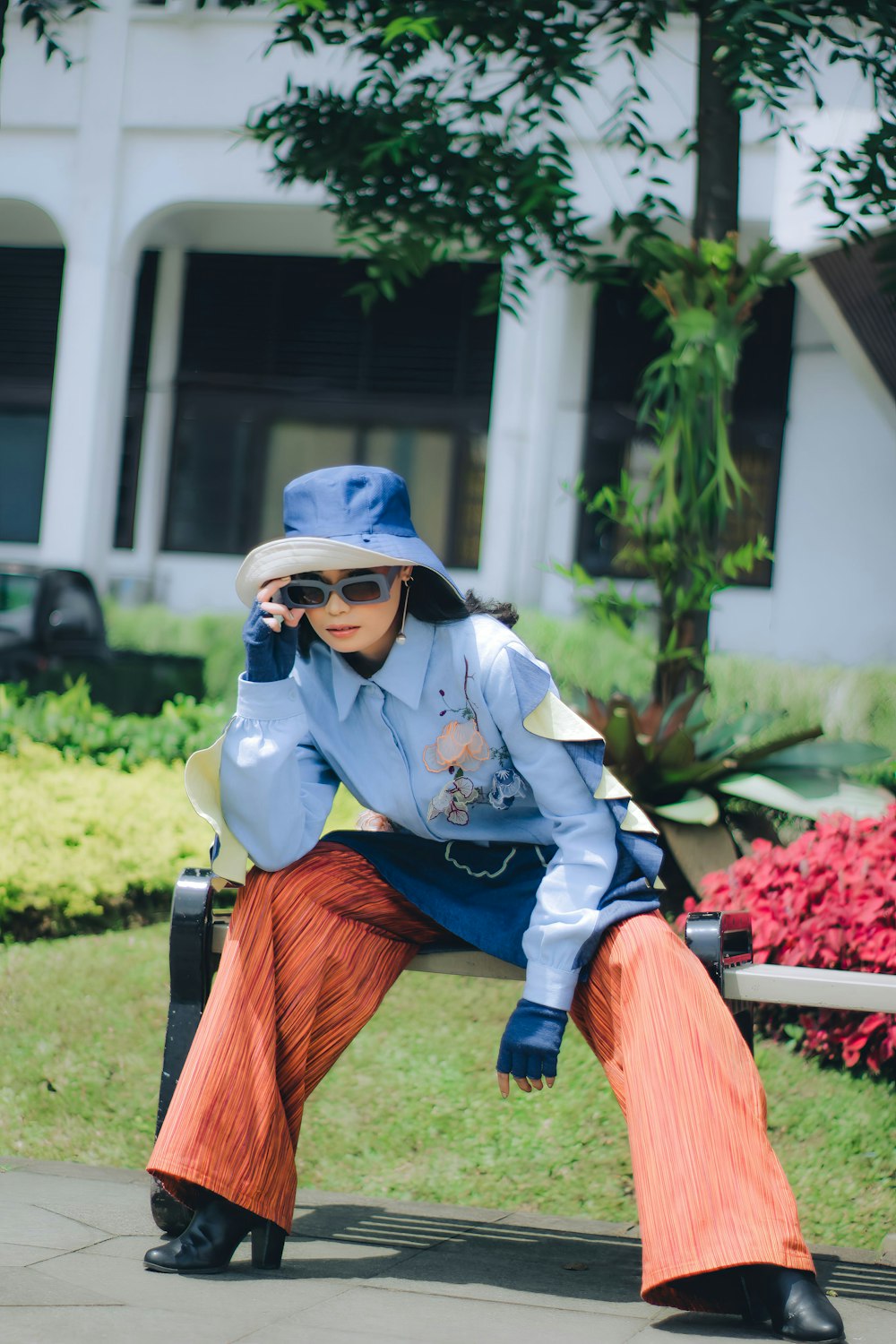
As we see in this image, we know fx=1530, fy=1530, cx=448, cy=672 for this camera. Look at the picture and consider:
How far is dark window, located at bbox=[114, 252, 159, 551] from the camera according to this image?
14477mm

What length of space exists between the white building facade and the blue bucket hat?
932 cm

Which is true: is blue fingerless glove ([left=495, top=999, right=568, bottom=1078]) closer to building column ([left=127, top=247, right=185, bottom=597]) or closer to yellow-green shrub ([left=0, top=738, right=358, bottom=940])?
yellow-green shrub ([left=0, top=738, right=358, bottom=940])

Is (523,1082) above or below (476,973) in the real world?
below

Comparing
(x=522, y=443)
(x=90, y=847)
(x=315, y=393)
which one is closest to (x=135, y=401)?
(x=315, y=393)

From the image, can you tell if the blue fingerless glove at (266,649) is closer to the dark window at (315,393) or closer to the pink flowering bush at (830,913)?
the pink flowering bush at (830,913)

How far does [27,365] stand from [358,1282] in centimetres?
1330

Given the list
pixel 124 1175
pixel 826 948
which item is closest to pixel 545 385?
pixel 826 948

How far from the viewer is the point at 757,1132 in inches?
91.7

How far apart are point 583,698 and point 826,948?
206cm

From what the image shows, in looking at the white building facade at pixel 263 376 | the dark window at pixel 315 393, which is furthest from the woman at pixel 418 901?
the dark window at pixel 315 393

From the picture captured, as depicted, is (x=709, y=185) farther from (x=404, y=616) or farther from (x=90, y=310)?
(x=90, y=310)

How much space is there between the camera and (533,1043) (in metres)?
2.47

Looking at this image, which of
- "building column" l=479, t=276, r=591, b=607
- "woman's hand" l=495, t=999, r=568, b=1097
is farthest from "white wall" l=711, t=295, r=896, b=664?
"woman's hand" l=495, t=999, r=568, b=1097

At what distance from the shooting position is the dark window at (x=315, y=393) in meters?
13.8
